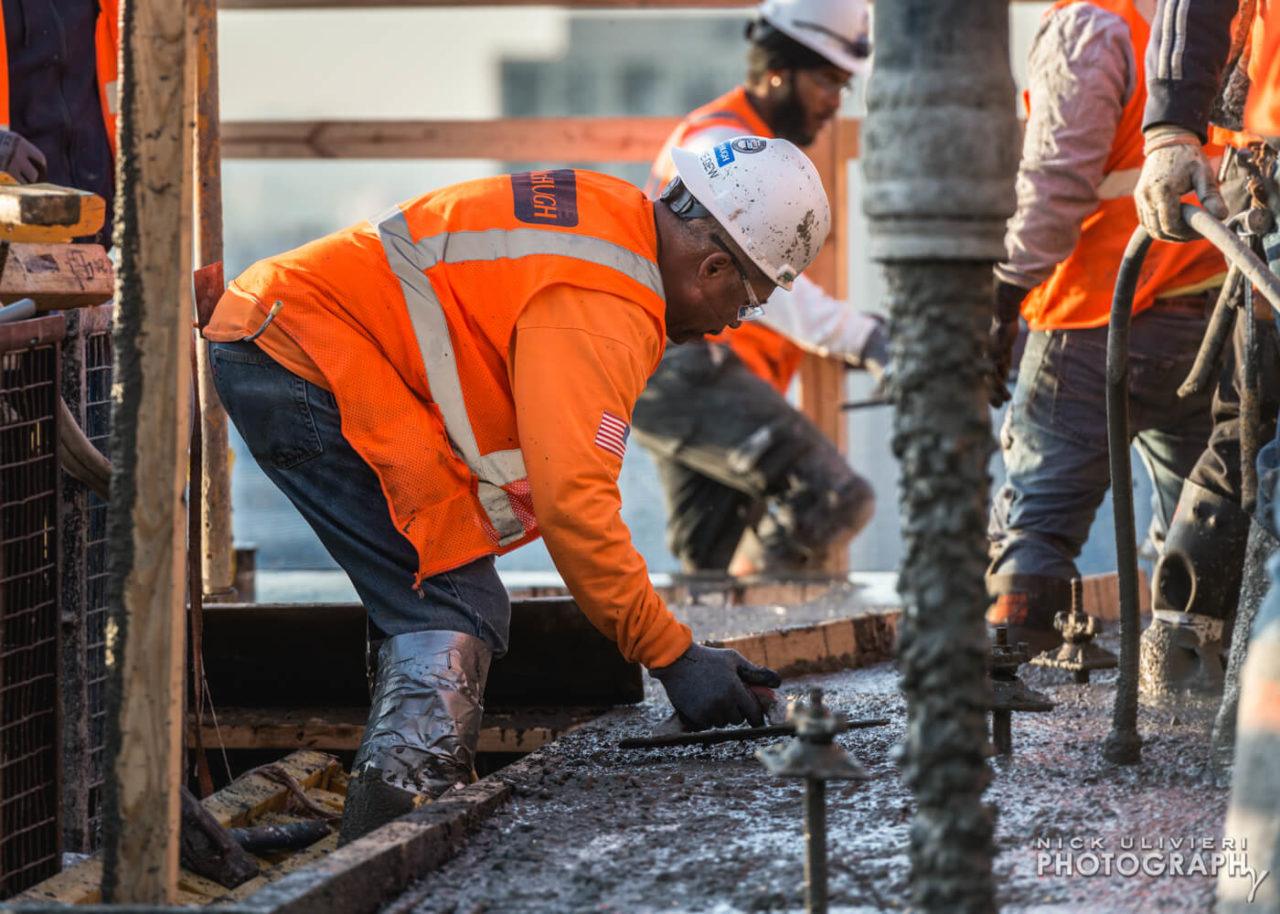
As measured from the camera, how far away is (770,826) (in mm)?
2844

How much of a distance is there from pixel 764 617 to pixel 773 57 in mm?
2213

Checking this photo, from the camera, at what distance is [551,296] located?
3104 millimetres

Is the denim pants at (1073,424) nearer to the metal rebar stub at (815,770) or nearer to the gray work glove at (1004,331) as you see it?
the gray work glove at (1004,331)

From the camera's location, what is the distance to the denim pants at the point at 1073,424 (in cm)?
422

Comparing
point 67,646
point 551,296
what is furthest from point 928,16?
point 67,646

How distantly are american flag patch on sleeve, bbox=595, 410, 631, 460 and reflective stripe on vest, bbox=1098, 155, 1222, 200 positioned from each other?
1.77 m

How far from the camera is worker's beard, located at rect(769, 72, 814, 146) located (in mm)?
6355

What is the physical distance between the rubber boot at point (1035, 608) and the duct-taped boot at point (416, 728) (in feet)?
5.39

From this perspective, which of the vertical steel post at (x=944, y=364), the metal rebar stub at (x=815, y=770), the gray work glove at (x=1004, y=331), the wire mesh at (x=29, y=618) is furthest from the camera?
the gray work glove at (x=1004, y=331)

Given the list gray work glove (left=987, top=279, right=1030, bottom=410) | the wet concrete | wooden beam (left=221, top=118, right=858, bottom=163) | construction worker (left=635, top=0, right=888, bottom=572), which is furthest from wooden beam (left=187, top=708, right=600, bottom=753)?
wooden beam (left=221, top=118, right=858, bottom=163)

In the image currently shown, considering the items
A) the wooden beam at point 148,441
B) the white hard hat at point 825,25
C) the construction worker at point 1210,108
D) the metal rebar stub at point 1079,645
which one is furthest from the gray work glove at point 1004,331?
the wooden beam at point 148,441

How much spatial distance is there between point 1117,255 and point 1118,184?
180 mm

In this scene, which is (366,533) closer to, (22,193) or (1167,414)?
(22,193)

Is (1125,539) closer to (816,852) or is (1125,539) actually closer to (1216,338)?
(1216,338)
